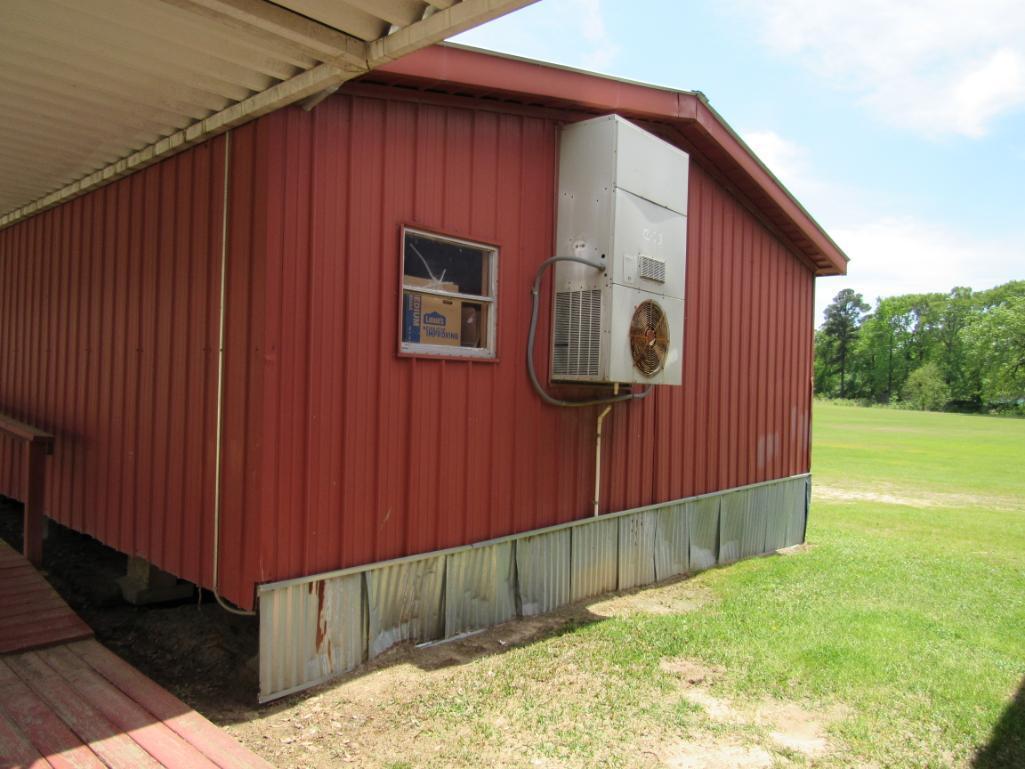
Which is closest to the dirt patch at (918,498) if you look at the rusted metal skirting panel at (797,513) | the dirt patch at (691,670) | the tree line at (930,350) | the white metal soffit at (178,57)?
the rusted metal skirting panel at (797,513)

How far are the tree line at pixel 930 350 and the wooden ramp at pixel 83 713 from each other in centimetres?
7549

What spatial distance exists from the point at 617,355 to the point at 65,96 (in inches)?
148

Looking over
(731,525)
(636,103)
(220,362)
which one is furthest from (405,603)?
(731,525)

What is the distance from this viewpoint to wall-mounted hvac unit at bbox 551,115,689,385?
542 cm

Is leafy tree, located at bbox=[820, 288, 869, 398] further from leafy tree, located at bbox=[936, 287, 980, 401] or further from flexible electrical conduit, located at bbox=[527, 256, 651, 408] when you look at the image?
flexible electrical conduit, located at bbox=[527, 256, 651, 408]

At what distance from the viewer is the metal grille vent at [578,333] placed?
5.43 m

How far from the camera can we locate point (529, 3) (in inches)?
103

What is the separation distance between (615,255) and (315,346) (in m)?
2.41

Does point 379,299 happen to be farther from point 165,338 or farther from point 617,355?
point 617,355

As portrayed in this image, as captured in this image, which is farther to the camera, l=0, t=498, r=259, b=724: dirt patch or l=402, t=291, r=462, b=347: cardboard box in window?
l=402, t=291, r=462, b=347: cardboard box in window

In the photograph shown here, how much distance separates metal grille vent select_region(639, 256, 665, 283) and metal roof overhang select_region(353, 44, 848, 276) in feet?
4.37

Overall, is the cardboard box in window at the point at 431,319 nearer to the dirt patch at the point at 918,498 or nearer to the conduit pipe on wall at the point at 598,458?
the conduit pipe on wall at the point at 598,458

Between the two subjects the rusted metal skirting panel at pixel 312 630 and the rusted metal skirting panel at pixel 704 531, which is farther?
the rusted metal skirting panel at pixel 704 531

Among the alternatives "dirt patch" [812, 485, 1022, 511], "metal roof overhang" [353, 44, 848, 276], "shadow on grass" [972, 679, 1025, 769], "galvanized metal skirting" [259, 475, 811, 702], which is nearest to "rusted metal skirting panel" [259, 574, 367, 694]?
"galvanized metal skirting" [259, 475, 811, 702]
